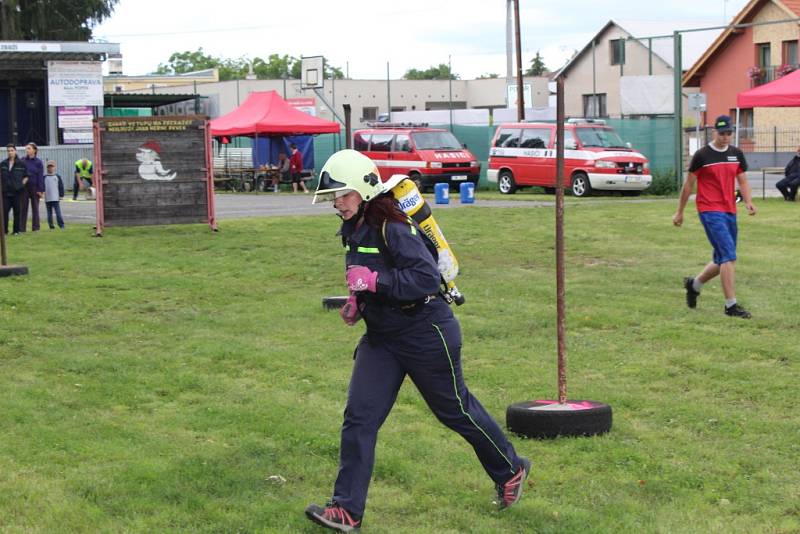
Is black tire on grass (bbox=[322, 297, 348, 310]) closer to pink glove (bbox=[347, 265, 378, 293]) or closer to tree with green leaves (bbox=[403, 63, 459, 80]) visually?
pink glove (bbox=[347, 265, 378, 293])

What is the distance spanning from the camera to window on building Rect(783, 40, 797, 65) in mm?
52312

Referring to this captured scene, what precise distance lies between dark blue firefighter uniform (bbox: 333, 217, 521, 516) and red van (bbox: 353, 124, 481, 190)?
86.3 ft

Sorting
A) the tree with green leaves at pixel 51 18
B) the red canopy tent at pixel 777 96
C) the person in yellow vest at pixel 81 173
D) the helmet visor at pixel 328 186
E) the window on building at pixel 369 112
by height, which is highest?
the tree with green leaves at pixel 51 18

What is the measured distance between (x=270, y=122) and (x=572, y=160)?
10558 mm

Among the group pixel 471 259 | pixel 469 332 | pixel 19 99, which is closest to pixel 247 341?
pixel 469 332

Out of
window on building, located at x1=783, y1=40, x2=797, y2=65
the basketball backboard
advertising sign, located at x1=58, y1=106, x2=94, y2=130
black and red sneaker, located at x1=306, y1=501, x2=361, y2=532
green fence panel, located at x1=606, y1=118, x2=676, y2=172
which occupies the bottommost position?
black and red sneaker, located at x1=306, y1=501, x2=361, y2=532

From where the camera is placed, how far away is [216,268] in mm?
15141

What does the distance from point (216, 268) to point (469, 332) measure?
553cm

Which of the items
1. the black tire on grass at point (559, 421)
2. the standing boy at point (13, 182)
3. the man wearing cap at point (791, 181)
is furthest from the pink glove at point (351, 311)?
the man wearing cap at point (791, 181)

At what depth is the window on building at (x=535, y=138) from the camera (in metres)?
30.0

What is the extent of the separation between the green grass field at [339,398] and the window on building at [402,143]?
57.4 feet

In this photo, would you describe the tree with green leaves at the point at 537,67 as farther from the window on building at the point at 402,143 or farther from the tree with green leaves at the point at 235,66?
the window on building at the point at 402,143

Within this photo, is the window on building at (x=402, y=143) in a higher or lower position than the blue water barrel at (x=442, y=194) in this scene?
higher

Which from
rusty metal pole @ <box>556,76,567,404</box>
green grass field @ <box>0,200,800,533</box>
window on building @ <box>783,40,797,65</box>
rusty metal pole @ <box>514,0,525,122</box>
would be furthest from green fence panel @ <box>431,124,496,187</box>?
rusty metal pole @ <box>556,76,567,404</box>
